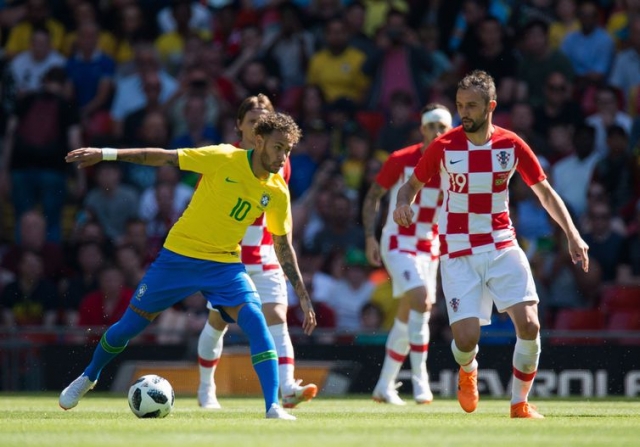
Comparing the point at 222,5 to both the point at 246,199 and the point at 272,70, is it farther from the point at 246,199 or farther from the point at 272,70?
the point at 246,199

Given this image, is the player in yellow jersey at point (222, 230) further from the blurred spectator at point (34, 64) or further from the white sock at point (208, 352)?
the blurred spectator at point (34, 64)

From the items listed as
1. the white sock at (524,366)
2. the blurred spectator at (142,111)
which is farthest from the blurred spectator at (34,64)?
the white sock at (524,366)

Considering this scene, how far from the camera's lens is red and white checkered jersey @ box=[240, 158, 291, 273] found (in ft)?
36.4

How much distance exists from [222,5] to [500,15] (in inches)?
172

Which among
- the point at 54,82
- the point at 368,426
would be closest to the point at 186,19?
the point at 54,82

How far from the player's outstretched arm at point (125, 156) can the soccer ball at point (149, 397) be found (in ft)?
5.17

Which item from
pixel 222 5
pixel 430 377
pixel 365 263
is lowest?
Answer: pixel 430 377

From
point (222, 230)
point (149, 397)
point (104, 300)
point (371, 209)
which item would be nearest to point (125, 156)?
point (222, 230)

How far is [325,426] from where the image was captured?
8625 millimetres

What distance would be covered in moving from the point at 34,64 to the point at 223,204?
404 inches

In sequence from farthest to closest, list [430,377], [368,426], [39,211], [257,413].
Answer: [39,211] < [430,377] < [257,413] < [368,426]

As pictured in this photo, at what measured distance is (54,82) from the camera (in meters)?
18.2

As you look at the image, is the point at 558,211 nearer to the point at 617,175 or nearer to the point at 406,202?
the point at 406,202

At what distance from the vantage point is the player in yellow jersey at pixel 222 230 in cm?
919
